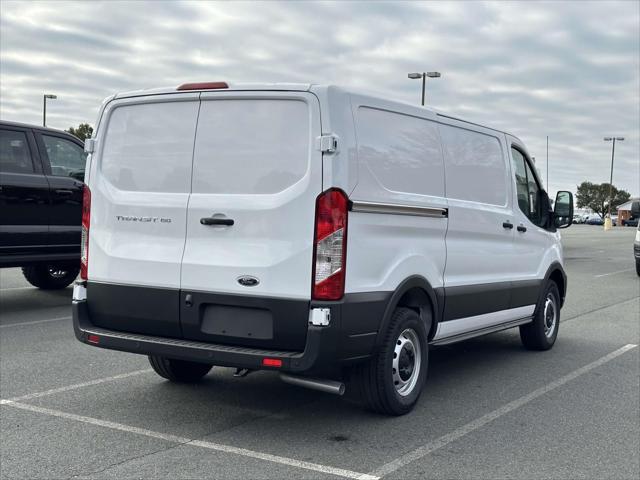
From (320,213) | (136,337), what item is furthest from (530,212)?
(136,337)

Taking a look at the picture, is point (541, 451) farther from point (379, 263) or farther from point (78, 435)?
point (78, 435)

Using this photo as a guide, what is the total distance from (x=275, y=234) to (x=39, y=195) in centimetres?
555

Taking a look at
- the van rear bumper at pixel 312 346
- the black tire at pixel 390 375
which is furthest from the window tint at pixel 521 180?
the van rear bumper at pixel 312 346

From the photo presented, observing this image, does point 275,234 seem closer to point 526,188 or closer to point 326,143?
point 326,143

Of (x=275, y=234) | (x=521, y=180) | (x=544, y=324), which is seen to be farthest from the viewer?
(x=544, y=324)

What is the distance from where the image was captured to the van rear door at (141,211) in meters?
5.04

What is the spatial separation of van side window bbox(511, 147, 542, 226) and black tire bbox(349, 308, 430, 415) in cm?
234

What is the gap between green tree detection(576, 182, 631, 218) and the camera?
133500 mm

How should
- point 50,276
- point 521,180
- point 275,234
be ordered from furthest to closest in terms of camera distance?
point 50,276
point 521,180
point 275,234

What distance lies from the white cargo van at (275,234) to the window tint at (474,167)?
5 cm

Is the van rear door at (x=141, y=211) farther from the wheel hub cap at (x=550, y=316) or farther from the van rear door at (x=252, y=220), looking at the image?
the wheel hub cap at (x=550, y=316)

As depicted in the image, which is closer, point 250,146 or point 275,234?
point 275,234

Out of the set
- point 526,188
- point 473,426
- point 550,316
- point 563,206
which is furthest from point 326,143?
point 550,316

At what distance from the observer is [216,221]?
486 cm
